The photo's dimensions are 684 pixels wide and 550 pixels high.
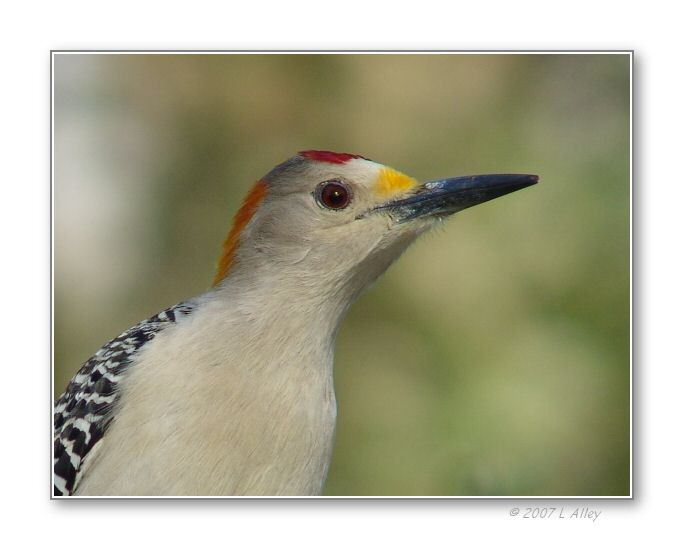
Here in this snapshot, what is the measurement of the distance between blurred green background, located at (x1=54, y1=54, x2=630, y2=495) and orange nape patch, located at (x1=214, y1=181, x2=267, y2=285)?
57cm

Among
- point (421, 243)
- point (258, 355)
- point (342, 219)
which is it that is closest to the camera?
point (258, 355)

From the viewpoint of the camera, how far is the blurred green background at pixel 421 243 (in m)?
3.68

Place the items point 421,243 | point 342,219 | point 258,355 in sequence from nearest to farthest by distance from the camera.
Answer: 1. point 258,355
2. point 342,219
3. point 421,243

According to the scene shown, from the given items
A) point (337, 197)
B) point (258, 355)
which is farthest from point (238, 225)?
point (258, 355)

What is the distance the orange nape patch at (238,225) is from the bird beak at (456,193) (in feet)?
1.74

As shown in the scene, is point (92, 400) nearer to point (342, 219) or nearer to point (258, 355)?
point (258, 355)

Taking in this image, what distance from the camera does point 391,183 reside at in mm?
3270

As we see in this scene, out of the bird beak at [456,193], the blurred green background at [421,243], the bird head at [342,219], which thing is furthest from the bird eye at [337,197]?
the blurred green background at [421,243]

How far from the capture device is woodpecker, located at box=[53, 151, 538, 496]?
2994mm

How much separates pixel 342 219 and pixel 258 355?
527 millimetres

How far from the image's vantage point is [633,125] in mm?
3609

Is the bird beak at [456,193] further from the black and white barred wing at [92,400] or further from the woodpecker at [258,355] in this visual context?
the black and white barred wing at [92,400]

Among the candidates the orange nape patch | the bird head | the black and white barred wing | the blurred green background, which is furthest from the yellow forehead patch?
the black and white barred wing

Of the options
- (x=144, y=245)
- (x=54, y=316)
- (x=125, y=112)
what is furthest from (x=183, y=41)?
(x=54, y=316)
